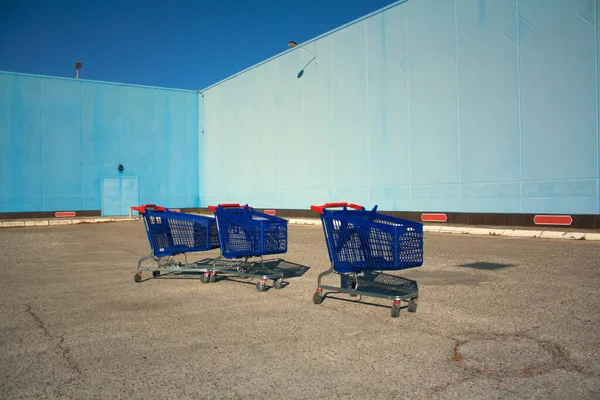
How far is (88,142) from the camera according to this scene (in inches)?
1113

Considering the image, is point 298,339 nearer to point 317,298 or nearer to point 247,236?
point 317,298

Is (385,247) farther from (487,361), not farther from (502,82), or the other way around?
(502,82)

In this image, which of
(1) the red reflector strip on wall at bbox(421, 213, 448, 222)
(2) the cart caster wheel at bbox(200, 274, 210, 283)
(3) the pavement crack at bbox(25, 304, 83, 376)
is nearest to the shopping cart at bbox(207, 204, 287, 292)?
(2) the cart caster wheel at bbox(200, 274, 210, 283)

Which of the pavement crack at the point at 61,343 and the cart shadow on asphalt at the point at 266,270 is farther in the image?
the cart shadow on asphalt at the point at 266,270

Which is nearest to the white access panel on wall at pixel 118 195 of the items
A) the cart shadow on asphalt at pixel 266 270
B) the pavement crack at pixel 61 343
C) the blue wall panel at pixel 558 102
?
the cart shadow on asphalt at pixel 266 270

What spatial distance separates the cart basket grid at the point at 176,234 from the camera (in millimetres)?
7336

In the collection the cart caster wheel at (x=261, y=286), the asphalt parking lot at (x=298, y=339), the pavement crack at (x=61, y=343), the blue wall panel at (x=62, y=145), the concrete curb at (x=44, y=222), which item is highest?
the blue wall panel at (x=62, y=145)

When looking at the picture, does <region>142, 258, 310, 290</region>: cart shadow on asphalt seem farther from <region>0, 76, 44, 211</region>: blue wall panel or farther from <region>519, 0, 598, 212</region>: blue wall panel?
<region>0, 76, 44, 211</region>: blue wall panel

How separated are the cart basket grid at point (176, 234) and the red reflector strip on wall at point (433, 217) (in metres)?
11.4

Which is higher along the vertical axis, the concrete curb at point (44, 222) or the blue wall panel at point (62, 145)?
the blue wall panel at point (62, 145)

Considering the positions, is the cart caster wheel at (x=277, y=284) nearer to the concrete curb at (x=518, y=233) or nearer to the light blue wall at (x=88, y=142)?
the concrete curb at (x=518, y=233)

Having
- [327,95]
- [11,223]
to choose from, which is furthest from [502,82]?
[11,223]

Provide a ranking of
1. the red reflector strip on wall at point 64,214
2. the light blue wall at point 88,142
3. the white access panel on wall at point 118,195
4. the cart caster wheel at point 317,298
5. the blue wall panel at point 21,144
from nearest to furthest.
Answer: the cart caster wheel at point 317,298 < the blue wall panel at point 21,144 < the light blue wall at point 88,142 < the red reflector strip on wall at point 64,214 < the white access panel on wall at point 118,195

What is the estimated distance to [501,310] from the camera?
497cm
